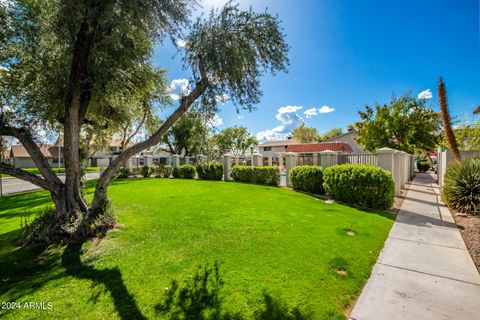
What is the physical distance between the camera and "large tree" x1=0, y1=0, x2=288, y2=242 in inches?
185

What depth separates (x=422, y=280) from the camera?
3316mm

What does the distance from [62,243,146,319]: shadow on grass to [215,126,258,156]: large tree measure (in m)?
41.9

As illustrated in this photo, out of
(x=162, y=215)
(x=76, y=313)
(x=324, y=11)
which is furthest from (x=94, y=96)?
(x=324, y=11)

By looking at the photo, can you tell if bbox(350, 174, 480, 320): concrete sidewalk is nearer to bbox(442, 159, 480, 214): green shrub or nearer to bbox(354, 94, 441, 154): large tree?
bbox(442, 159, 480, 214): green shrub

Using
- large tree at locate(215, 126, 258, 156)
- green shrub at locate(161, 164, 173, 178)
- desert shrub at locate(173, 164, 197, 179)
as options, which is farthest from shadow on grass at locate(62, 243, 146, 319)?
large tree at locate(215, 126, 258, 156)

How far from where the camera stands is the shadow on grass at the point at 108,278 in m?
2.65

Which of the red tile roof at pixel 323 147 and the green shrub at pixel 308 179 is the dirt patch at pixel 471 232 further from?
the red tile roof at pixel 323 147

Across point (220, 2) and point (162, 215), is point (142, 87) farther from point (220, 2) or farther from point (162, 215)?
point (162, 215)

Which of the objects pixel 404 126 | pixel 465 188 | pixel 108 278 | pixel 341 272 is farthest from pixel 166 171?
pixel 404 126

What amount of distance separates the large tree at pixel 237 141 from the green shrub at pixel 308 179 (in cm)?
3525

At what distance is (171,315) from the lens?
8.41 feet

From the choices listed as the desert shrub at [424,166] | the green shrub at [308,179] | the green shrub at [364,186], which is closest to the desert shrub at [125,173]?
the green shrub at [308,179]

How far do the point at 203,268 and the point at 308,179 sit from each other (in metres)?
8.33

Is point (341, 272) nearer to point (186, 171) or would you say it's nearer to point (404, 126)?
point (186, 171)
